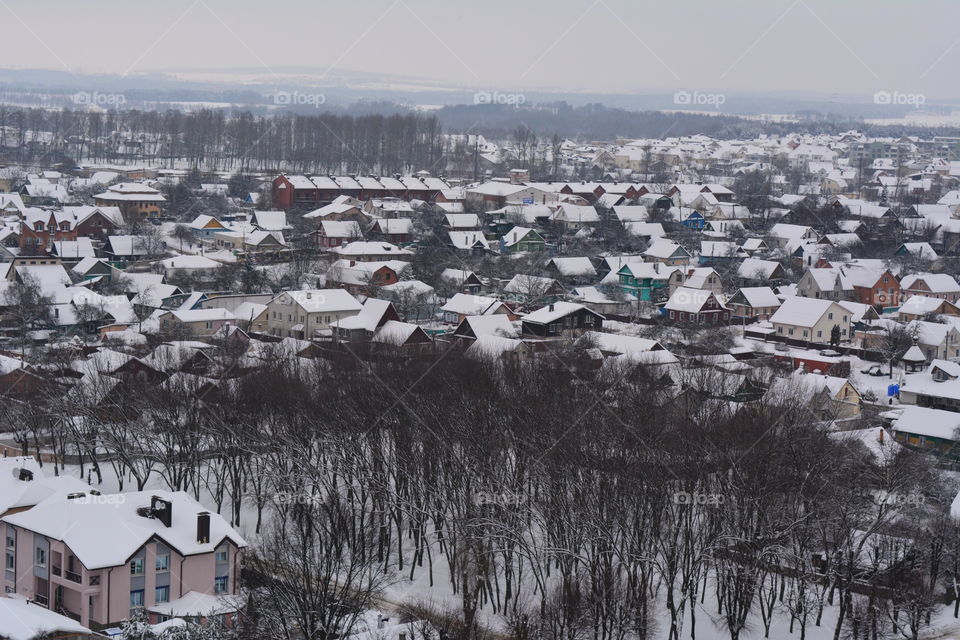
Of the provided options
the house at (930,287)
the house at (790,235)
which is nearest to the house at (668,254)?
the house at (790,235)

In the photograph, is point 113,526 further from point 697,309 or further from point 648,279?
point 648,279

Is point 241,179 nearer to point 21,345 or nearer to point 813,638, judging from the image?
point 21,345

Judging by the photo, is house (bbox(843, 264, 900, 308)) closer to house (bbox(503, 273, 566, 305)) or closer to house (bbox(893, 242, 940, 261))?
house (bbox(893, 242, 940, 261))

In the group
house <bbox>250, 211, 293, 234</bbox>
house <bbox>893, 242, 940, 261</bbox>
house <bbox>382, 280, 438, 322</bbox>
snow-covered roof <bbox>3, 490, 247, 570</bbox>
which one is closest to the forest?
snow-covered roof <bbox>3, 490, 247, 570</bbox>

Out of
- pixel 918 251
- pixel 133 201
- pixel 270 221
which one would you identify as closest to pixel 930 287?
pixel 918 251

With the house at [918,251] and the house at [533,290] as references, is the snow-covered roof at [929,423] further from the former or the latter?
the house at [918,251]

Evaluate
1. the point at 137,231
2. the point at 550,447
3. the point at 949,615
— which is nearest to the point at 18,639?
the point at 550,447
